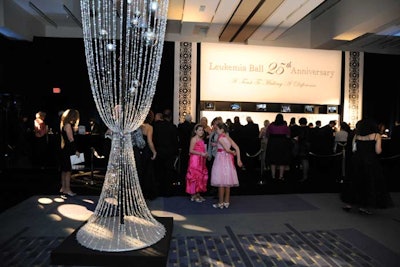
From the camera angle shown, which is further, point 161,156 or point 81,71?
point 81,71

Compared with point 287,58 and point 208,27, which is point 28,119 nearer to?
point 208,27

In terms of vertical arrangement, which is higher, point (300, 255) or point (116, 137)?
point (116, 137)

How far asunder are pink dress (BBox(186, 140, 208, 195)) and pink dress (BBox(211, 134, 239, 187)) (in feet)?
1.18

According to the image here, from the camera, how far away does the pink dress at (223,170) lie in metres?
4.85

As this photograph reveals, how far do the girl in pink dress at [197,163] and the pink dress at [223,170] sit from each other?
35cm

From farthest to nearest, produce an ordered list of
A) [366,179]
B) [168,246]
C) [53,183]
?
[53,183]
[366,179]
[168,246]

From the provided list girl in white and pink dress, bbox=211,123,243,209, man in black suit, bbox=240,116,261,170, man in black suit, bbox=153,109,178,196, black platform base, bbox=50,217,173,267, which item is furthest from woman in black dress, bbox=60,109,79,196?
man in black suit, bbox=240,116,261,170

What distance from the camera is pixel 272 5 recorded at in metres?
8.41

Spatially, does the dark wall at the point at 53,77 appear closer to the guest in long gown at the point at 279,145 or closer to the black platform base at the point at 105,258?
the guest in long gown at the point at 279,145

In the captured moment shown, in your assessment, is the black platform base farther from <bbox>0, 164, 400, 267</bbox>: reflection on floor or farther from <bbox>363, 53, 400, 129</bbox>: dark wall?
<bbox>363, 53, 400, 129</bbox>: dark wall

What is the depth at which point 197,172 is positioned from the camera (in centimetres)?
521

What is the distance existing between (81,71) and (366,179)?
9.47 meters

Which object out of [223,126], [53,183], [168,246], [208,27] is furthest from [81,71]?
[168,246]

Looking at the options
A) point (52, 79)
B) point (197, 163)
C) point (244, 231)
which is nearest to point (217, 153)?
point (197, 163)
